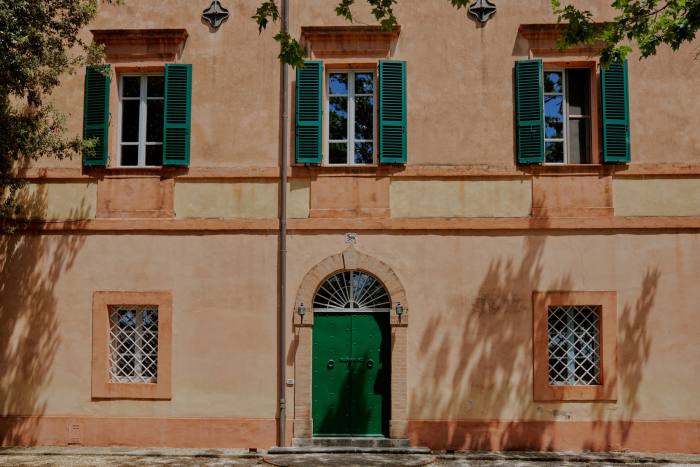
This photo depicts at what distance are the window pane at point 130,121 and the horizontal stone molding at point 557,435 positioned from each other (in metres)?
5.95

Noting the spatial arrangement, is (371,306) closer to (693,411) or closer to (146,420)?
(146,420)

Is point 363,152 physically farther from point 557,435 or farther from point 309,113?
point 557,435

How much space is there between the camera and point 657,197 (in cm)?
1051

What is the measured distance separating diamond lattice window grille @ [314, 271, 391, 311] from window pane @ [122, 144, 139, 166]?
3.48 metres

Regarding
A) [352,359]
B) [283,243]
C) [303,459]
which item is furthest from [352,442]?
[283,243]

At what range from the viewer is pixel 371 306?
10656 millimetres

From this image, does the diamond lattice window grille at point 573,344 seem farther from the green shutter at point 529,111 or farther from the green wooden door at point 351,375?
the green wooden door at point 351,375

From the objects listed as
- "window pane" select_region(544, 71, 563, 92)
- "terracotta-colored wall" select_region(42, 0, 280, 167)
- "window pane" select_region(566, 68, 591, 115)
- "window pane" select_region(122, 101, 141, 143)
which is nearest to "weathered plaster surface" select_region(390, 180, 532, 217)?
"window pane" select_region(566, 68, 591, 115)

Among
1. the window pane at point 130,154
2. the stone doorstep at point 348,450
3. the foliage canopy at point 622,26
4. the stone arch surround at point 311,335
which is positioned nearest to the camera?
the foliage canopy at point 622,26

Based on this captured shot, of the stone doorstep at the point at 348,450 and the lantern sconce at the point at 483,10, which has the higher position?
the lantern sconce at the point at 483,10

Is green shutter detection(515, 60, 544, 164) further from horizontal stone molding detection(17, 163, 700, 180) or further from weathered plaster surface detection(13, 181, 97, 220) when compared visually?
weathered plaster surface detection(13, 181, 97, 220)

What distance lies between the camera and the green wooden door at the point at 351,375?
34.3 feet

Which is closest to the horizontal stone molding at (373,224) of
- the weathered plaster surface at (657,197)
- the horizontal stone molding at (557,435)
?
the weathered plaster surface at (657,197)

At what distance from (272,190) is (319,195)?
2.28 ft
